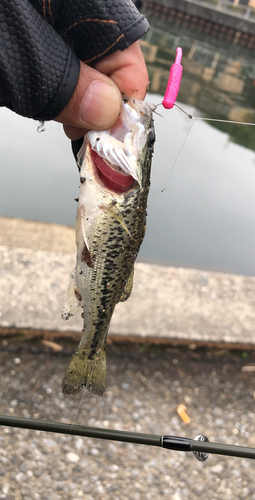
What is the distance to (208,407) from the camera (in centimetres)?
274

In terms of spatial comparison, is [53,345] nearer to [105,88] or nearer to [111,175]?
[111,175]

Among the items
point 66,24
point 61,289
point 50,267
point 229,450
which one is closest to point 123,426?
point 229,450

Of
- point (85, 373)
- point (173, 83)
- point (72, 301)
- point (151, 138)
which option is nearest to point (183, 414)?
point (85, 373)

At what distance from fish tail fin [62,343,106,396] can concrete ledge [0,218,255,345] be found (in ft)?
2.07

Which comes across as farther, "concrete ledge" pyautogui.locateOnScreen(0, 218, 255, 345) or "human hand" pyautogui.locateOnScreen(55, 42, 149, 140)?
"concrete ledge" pyautogui.locateOnScreen(0, 218, 255, 345)

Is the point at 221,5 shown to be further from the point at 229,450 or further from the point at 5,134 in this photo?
the point at 229,450

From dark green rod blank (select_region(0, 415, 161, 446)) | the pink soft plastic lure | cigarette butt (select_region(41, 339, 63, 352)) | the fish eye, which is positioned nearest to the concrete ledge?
cigarette butt (select_region(41, 339, 63, 352))

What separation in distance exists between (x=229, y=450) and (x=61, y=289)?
180cm

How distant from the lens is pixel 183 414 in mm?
2643

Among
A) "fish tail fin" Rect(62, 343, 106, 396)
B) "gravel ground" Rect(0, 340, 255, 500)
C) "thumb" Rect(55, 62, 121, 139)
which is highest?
"thumb" Rect(55, 62, 121, 139)

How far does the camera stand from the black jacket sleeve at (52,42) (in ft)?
4.62

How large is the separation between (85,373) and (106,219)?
957 mm

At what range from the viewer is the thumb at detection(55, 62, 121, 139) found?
157 cm

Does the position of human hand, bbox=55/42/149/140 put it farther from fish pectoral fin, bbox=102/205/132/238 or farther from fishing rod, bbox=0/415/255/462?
fishing rod, bbox=0/415/255/462
